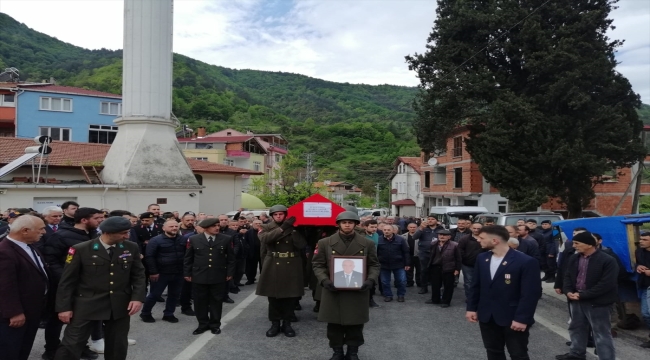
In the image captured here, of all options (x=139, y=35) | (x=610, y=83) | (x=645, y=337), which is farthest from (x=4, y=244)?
(x=610, y=83)

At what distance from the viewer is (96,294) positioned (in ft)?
15.4

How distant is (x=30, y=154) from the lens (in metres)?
18.8

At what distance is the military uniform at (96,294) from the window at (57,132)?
36.9 m

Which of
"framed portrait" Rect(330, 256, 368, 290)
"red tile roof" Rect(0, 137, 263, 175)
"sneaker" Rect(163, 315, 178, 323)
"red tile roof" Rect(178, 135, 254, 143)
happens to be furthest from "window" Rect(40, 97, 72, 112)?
"framed portrait" Rect(330, 256, 368, 290)

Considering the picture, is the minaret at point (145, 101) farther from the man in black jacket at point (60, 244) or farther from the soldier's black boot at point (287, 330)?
the man in black jacket at point (60, 244)

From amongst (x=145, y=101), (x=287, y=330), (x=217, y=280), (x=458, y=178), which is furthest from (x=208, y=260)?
(x=458, y=178)

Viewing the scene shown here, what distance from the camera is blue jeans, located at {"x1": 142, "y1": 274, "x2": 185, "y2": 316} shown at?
25.2ft

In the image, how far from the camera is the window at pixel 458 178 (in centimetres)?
3791

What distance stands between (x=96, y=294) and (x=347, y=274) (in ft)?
8.93

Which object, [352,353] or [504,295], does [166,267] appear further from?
[504,295]

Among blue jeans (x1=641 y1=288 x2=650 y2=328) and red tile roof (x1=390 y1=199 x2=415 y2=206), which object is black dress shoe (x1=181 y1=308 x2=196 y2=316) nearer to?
blue jeans (x1=641 y1=288 x2=650 y2=328)

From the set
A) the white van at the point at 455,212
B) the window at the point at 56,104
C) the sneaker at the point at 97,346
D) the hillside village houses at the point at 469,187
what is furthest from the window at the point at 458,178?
the sneaker at the point at 97,346

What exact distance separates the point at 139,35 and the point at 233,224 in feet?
40.2

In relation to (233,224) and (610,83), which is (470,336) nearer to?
(233,224)
